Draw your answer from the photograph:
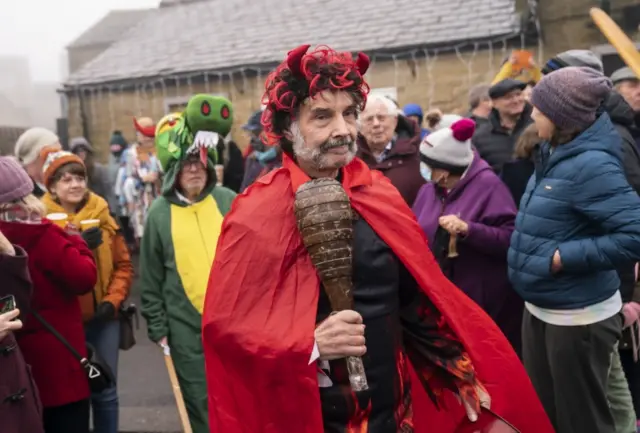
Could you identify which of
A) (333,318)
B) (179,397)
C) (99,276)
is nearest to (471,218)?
(179,397)

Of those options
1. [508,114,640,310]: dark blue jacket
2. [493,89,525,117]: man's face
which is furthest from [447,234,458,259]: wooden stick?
[493,89,525,117]: man's face

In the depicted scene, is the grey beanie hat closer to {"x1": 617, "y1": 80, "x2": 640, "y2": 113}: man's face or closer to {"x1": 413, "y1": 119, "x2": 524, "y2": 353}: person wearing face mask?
{"x1": 413, "y1": 119, "x2": 524, "y2": 353}: person wearing face mask

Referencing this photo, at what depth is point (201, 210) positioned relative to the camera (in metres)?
4.31

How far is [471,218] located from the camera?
13.6 feet

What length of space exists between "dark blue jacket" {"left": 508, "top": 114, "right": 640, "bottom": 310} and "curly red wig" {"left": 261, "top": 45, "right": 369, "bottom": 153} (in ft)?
4.45

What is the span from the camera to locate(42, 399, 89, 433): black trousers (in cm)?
382

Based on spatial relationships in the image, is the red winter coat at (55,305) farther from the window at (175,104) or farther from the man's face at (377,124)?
the window at (175,104)

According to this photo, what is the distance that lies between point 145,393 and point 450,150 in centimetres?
352

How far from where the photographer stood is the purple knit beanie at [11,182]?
3385 millimetres

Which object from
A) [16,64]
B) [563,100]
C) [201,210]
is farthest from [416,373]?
[16,64]

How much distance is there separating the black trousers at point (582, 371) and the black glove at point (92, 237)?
2568mm

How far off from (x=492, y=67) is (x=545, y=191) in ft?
27.1

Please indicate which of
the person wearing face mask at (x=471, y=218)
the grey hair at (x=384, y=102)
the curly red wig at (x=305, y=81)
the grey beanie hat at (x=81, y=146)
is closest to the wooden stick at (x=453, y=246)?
the person wearing face mask at (x=471, y=218)

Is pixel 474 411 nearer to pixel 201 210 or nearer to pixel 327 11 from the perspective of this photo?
pixel 201 210
